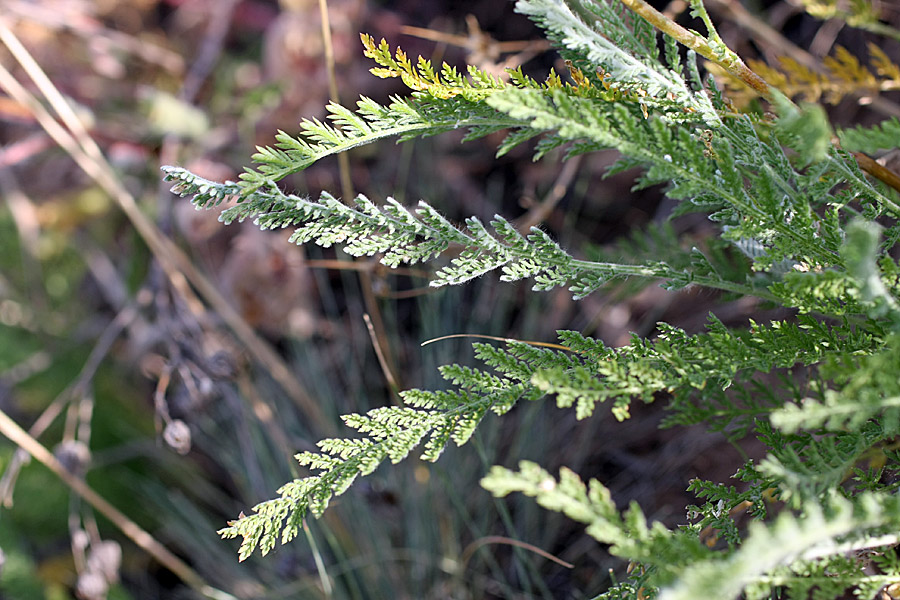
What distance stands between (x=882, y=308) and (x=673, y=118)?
25 centimetres

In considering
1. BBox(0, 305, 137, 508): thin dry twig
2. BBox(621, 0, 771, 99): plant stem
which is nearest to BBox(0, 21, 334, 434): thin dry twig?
BBox(0, 305, 137, 508): thin dry twig

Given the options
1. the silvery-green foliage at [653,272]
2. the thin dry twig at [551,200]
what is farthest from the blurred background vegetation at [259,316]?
the silvery-green foliage at [653,272]

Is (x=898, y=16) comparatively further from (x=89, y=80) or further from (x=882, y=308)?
(x=89, y=80)

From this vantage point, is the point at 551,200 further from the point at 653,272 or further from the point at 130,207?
the point at 130,207

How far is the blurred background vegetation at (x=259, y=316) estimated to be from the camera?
113 cm

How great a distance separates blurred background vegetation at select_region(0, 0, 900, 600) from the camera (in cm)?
113

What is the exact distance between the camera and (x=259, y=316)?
1.41 metres

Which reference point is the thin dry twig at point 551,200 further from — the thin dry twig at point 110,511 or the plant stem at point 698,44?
the thin dry twig at point 110,511

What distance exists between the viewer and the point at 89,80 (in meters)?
1.66

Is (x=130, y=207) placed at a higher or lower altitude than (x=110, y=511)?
higher

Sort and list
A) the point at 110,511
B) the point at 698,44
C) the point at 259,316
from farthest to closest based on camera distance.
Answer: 1. the point at 259,316
2. the point at 110,511
3. the point at 698,44

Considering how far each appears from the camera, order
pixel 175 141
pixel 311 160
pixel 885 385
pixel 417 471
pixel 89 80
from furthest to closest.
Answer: pixel 89 80
pixel 175 141
pixel 417 471
pixel 311 160
pixel 885 385

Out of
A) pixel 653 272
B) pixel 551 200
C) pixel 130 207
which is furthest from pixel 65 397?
pixel 653 272

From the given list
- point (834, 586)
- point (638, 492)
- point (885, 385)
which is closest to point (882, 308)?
point (885, 385)
